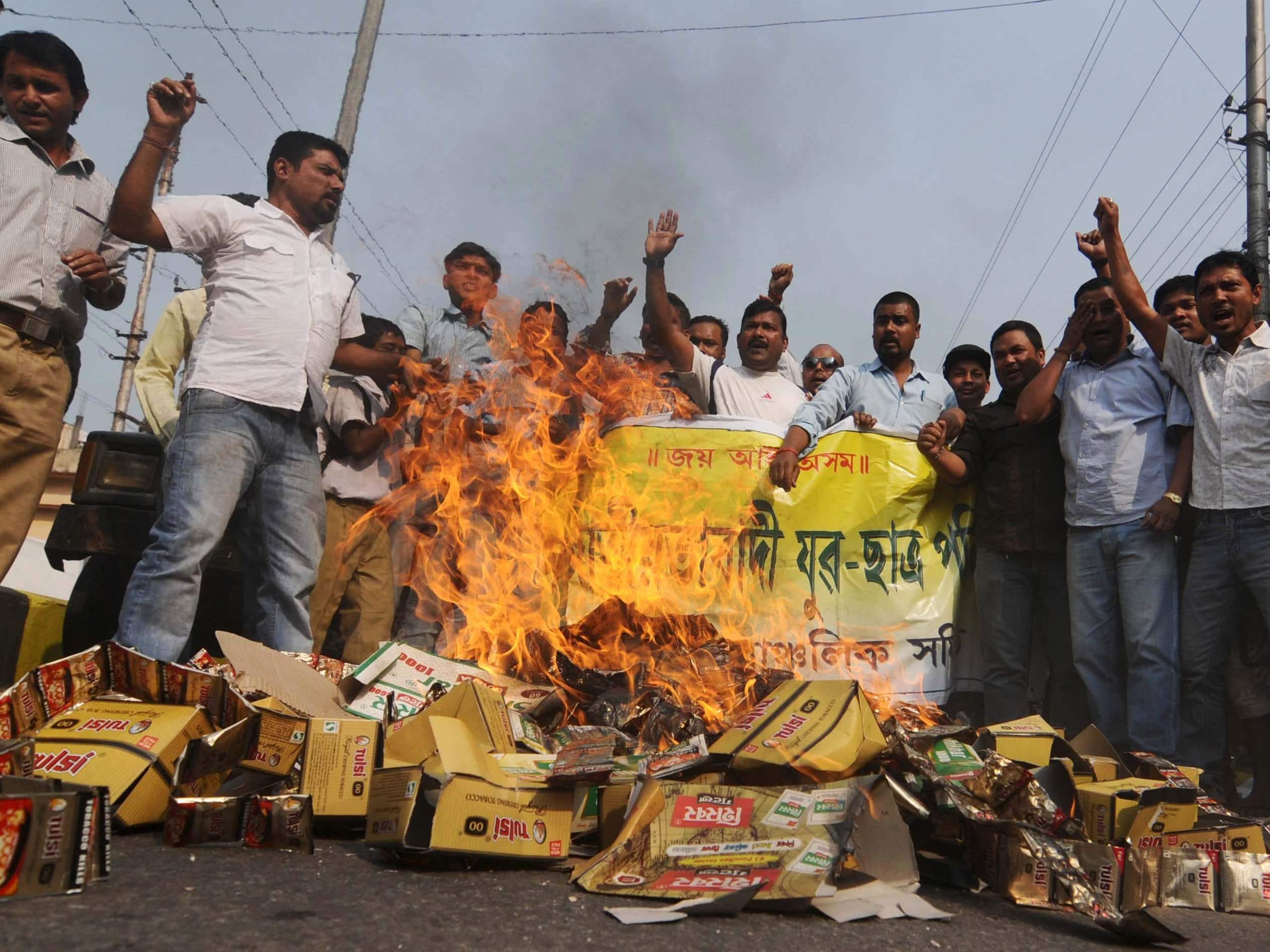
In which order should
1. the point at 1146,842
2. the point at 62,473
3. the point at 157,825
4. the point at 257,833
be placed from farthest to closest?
1. the point at 62,473
2. the point at 1146,842
3. the point at 157,825
4. the point at 257,833

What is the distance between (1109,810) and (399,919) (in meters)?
2.19

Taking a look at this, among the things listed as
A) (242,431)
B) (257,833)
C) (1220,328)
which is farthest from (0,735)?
(1220,328)

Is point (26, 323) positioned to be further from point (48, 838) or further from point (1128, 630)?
point (1128, 630)

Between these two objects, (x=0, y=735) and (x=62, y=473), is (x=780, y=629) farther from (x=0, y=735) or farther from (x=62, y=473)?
(x=62, y=473)

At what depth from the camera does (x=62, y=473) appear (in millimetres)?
18859

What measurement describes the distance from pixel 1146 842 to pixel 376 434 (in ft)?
13.2

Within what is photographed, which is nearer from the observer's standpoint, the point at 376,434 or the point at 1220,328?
the point at 1220,328

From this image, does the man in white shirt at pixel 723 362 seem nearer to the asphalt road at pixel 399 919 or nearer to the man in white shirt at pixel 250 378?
the man in white shirt at pixel 250 378

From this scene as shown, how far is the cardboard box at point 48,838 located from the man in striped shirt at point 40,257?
1965 millimetres

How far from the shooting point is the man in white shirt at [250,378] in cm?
353

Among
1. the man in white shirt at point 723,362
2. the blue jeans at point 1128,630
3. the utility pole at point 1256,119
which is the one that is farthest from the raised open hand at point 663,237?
the utility pole at point 1256,119

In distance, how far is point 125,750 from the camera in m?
2.57

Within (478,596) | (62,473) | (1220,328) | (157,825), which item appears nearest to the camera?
(157,825)

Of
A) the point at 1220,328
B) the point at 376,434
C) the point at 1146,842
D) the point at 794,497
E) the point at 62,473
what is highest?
the point at 62,473
